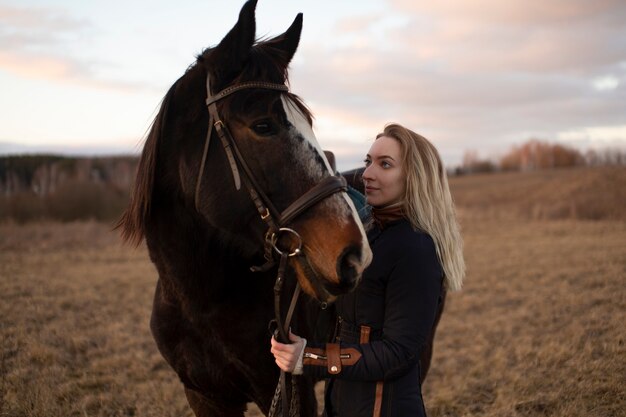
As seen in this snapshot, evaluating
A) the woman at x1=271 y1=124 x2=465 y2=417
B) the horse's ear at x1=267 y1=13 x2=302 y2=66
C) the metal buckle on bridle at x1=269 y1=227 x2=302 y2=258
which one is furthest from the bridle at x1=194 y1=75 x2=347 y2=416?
the horse's ear at x1=267 y1=13 x2=302 y2=66

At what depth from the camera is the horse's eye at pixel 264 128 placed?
195 centimetres

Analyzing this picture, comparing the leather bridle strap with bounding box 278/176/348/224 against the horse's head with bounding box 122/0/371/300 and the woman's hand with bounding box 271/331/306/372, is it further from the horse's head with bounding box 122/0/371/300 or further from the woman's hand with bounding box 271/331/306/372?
the woman's hand with bounding box 271/331/306/372

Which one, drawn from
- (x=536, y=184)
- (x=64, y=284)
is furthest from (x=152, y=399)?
(x=536, y=184)

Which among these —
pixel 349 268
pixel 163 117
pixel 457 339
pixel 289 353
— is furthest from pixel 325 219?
pixel 457 339

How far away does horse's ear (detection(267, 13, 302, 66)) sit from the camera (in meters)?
2.33

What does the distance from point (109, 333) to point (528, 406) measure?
5.76 metres

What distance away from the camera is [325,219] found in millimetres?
1753

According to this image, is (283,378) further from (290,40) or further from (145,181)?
(290,40)

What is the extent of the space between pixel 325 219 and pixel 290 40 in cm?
117

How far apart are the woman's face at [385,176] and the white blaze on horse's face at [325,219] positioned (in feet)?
1.27

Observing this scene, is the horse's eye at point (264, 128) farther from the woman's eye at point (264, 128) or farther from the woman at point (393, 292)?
the woman at point (393, 292)

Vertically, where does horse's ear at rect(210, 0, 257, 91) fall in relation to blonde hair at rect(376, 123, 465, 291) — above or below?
above

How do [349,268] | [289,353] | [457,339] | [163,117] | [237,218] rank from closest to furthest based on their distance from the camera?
[349,268], [289,353], [237,218], [163,117], [457,339]

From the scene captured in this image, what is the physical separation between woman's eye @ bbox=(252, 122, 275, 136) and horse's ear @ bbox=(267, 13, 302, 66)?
1.71 feet
